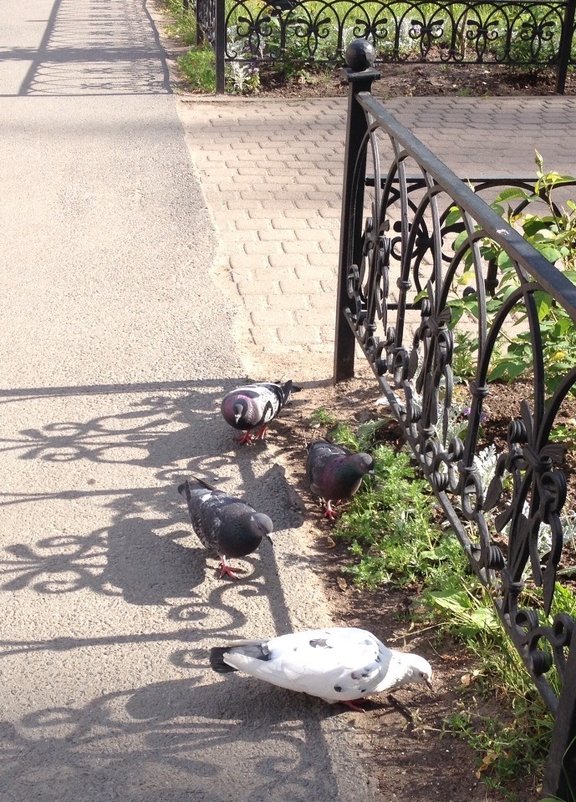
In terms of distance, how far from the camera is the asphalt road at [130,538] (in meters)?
2.66

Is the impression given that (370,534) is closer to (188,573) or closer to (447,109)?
(188,573)

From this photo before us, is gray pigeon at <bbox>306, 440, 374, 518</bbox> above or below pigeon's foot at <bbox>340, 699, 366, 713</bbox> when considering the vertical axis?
above

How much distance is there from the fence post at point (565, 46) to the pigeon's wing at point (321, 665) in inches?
391

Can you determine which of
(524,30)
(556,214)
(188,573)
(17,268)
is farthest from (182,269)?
(524,30)

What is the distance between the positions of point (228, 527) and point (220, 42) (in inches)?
329

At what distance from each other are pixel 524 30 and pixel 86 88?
5.05m

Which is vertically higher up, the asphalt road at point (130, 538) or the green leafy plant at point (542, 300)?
the green leafy plant at point (542, 300)

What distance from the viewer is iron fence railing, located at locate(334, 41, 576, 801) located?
2279 mm

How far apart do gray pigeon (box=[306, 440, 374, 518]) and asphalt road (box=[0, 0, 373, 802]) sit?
6.5 inches

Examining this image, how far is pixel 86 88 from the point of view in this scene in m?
11.1

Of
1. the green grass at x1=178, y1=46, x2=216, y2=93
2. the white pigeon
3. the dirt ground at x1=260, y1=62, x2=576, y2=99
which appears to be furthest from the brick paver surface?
the white pigeon

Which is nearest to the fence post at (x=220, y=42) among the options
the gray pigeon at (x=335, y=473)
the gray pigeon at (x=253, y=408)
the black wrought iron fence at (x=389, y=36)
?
the black wrought iron fence at (x=389, y=36)

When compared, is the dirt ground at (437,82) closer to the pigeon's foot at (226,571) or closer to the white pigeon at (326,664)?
the pigeon's foot at (226,571)

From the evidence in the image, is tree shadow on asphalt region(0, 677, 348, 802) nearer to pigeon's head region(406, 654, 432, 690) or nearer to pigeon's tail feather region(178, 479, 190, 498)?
pigeon's head region(406, 654, 432, 690)
